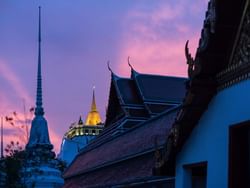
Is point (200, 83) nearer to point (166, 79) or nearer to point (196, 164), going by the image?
point (196, 164)

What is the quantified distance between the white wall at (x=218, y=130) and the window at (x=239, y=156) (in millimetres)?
114

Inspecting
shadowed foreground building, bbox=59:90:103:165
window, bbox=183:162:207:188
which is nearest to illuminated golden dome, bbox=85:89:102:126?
shadowed foreground building, bbox=59:90:103:165

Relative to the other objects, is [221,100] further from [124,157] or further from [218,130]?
[124,157]

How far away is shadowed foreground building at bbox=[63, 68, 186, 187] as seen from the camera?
19278 mm

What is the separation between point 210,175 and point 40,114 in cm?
1684

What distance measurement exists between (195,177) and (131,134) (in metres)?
13.9

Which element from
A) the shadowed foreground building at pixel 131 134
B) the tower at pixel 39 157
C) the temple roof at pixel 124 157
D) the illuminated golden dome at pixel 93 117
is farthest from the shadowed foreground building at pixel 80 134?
the tower at pixel 39 157

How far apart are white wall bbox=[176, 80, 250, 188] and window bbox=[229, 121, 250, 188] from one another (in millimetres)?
114

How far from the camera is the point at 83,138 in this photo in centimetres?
6088

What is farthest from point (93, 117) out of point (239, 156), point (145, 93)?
point (239, 156)

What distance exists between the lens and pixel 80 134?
62281 mm

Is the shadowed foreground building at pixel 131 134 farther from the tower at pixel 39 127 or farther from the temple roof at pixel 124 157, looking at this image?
the tower at pixel 39 127

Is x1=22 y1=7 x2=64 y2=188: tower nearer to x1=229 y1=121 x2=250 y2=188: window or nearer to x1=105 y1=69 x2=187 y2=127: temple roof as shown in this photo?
x1=105 y1=69 x2=187 y2=127: temple roof

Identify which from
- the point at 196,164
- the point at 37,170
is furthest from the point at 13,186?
the point at 196,164
